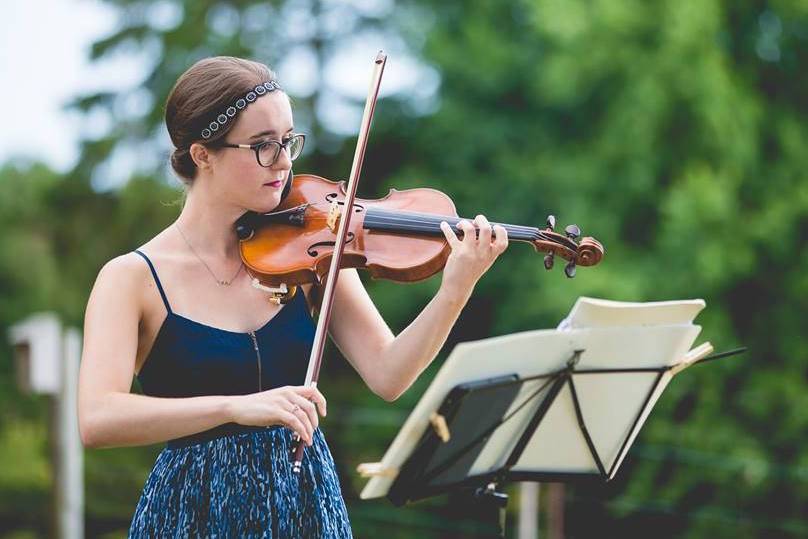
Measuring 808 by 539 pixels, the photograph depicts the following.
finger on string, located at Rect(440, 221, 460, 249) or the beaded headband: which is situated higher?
the beaded headband

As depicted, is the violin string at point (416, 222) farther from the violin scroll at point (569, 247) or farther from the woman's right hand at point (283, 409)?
the woman's right hand at point (283, 409)

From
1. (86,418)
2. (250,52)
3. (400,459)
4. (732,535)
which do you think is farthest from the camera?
(250,52)

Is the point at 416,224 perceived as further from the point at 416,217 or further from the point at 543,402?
the point at 543,402

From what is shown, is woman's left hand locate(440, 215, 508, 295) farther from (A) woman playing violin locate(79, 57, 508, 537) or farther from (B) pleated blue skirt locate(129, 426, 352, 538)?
(B) pleated blue skirt locate(129, 426, 352, 538)

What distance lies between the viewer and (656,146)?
9656 mm

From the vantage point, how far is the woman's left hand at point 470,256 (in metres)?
2.04

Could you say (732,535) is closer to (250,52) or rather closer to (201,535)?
(201,535)

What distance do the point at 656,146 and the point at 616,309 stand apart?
772 centimetres

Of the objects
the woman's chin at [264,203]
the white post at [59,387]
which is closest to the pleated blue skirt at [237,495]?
the woman's chin at [264,203]

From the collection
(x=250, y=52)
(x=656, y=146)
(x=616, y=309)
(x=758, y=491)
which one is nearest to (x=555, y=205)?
(x=656, y=146)

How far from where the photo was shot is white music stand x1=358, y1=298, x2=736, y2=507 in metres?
2.14

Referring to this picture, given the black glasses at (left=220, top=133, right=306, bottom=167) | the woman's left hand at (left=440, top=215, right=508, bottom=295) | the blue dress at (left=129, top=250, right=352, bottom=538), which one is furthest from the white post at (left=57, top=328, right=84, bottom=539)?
the woman's left hand at (left=440, top=215, right=508, bottom=295)

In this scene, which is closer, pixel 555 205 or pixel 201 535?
pixel 201 535

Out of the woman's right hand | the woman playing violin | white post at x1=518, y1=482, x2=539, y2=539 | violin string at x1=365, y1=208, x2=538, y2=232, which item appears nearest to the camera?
the woman's right hand
